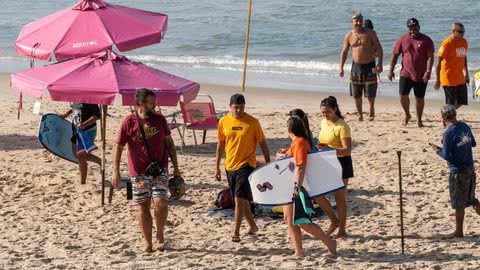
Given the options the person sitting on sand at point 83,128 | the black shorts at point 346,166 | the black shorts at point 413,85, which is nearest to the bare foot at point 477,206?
the black shorts at point 346,166

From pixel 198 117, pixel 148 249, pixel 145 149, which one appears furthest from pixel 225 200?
pixel 198 117

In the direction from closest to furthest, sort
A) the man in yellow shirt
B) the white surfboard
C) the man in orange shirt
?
the white surfboard → the man in yellow shirt → the man in orange shirt

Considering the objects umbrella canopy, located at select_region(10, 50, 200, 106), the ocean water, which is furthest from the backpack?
the ocean water

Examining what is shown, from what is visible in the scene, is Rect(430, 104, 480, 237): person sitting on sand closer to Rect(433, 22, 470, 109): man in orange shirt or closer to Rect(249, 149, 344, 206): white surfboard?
Rect(249, 149, 344, 206): white surfboard

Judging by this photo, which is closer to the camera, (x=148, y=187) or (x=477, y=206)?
(x=148, y=187)

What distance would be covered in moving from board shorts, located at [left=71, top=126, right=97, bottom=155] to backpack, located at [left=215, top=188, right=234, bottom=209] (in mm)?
1676

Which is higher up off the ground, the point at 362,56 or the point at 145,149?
the point at 362,56

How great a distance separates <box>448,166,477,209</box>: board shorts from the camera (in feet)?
30.9

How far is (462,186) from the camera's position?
9.44 m

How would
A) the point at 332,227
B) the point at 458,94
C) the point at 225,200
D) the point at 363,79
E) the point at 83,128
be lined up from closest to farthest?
the point at 332,227 → the point at 225,200 → the point at 83,128 → the point at 458,94 → the point at 363,79

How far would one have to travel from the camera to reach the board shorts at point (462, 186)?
30.9 ft

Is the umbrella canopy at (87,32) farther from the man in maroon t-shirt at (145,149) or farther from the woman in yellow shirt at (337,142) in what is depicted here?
the woman in yellow shirt at (337,142)

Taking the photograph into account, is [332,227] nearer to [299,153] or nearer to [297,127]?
[299,153]

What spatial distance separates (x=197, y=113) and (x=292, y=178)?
5.10 metres
